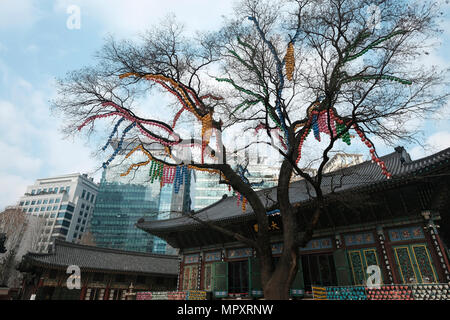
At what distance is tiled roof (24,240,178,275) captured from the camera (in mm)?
19808

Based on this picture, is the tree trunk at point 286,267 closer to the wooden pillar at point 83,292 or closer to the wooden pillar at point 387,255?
the wooden pillar at point 387,255

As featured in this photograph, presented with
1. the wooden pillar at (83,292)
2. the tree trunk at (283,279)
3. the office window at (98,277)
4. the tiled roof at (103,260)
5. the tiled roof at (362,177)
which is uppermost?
the tiled roof at (362,177)

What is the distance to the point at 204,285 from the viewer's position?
14.4m

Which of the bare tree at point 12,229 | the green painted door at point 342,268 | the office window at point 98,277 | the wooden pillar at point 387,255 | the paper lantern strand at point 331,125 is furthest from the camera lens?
the bare tree at point 12,229

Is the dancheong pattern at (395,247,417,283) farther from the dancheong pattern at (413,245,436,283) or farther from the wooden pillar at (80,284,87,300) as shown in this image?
the wooden pillar at (80,284,87,300)

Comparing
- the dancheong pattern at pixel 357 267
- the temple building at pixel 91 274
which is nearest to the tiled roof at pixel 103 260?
the temple building at pixel 91 274

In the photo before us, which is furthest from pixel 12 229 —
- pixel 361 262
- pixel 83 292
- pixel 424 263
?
pixel 424 263

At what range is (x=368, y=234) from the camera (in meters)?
10.3

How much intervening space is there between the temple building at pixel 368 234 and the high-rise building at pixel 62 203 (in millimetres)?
59490

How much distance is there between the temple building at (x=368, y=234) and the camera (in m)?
8.56

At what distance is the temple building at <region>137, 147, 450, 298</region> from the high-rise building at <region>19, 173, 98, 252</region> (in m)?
59.5

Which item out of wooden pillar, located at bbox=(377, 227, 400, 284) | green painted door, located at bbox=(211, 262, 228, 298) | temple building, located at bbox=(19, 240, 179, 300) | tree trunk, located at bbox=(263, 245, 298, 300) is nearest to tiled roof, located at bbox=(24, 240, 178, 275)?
temple building, located at bbox=(19, 240, 179, 300)

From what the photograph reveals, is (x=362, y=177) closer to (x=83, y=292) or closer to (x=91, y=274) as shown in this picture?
(x=91, y=274)
